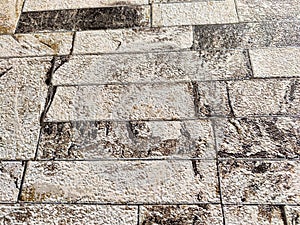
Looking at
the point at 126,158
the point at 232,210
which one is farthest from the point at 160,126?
the point at 232,210

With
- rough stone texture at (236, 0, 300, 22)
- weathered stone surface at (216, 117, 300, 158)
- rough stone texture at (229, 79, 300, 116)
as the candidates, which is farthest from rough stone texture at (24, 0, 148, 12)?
weathered stone surface at (216, 117, 300, 158)

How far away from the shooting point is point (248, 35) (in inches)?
94.8

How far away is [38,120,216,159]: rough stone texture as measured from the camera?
1941 mm

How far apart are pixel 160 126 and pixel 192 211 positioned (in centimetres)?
49

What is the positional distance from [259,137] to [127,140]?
672mm

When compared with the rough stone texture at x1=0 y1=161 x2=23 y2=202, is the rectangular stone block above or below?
above

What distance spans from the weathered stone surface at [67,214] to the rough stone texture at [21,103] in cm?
29

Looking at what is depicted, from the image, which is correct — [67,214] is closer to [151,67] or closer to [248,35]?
[151,67]

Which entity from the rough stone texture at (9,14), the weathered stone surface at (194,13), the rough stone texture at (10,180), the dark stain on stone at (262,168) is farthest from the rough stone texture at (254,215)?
the rough stone texture at (9,14)

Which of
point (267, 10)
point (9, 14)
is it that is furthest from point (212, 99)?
point (9, 14)

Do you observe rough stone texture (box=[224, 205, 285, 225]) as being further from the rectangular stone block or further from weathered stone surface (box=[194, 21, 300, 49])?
weathered stone surface (box=[194, 21, 300, 49])

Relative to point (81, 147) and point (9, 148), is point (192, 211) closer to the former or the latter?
point (81, 147)

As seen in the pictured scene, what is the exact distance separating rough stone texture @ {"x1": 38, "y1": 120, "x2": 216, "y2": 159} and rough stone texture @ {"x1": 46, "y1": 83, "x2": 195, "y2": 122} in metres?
0.05

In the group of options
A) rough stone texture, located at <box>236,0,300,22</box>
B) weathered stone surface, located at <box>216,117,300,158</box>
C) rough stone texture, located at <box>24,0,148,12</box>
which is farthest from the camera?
rough stone texture, located at <box>24,0,148,12</box>
